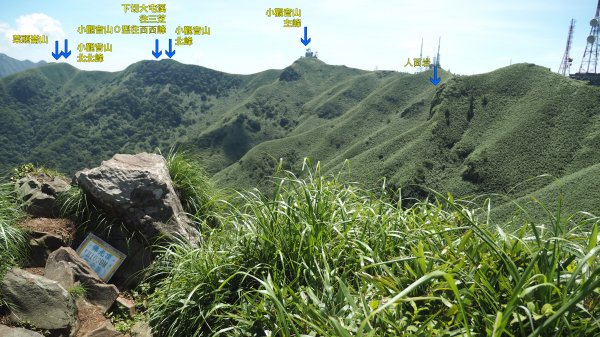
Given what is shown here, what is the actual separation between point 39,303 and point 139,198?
1997mm

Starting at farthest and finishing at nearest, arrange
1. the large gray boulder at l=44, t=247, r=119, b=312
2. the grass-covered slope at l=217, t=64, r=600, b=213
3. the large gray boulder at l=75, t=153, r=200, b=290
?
the grass-covered slope at l=217, t=64, r=600, b=213, the large gray boulder at l=75, t=153, r=200, b=290, the large gray boulder at l=44, t=247, r=119, b=312

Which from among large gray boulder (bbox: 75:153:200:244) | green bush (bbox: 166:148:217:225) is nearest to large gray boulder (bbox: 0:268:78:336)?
large gray boulder (bbox: 75:153:200:244)

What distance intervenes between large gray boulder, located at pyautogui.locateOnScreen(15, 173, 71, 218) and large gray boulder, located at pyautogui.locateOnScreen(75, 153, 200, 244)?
631mm

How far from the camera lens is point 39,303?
4.11 m

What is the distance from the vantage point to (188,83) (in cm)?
19662

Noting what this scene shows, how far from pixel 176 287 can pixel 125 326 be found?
1.22 meters

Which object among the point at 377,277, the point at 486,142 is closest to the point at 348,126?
the point at 486,142

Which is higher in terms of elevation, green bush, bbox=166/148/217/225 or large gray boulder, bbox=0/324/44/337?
green bush, bbox=166/148/217/225

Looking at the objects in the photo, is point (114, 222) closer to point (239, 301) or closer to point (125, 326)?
point (125, 326)

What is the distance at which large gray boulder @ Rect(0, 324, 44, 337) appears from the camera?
3.59 metres

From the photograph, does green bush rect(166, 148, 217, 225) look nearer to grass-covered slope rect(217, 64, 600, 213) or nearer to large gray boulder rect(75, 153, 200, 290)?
large gray boulder rect(75, 153, 200, 290)

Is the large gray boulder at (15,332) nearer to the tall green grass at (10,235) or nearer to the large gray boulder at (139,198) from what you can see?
the tall green grass at (10,235)

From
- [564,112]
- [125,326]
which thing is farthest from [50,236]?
[564,112]

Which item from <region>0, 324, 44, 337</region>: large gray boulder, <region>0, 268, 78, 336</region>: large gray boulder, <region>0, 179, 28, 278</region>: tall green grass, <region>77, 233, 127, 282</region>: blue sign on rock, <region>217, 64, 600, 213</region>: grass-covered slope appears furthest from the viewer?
<region>217, 64, 600, 213</region>: grass-covered slope
